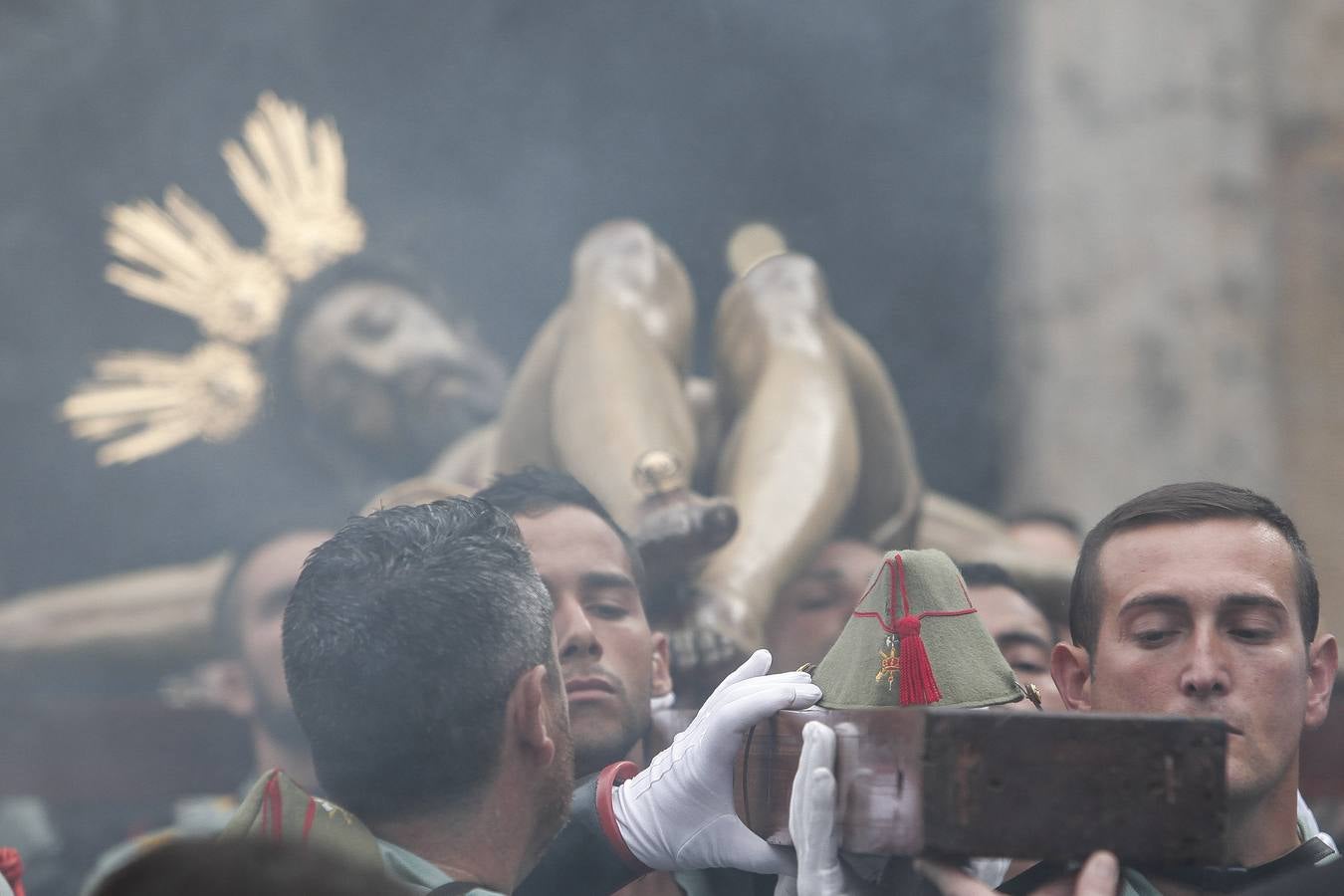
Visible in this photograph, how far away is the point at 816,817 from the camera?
1475mm

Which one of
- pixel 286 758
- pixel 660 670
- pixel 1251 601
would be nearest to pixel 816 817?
pixel 1251 601

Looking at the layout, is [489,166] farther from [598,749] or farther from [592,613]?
[598,749]

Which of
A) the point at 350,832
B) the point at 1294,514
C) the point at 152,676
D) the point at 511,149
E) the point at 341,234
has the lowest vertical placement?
the point at 350,832

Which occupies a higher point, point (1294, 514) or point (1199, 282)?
point (1199, 282)

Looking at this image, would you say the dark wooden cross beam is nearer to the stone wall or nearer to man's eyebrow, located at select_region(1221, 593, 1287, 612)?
man's eyebrow, located at select_region(1221, 593, 1287, 612)

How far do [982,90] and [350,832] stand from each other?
526cm

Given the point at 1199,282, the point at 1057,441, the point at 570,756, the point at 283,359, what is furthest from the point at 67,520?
the point at 570,756

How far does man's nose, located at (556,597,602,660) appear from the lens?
2209 millimetres

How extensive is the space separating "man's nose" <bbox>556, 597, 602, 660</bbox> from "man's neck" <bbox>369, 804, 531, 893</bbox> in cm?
52

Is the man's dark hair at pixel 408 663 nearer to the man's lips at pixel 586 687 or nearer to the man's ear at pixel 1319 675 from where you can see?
the man's lips at pixel 586 687

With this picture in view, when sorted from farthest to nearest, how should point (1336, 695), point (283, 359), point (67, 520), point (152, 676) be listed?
point (67, 520), point (283, 359), point (152, 676), point (1336, 695)

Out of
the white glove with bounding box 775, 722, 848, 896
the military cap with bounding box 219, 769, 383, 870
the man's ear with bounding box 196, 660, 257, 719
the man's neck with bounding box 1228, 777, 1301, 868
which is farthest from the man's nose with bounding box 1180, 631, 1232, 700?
the man's ear with bounding box 196, 660, 257, 719

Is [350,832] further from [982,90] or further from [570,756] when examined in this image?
[982,90]

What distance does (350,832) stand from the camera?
1.63 meters
